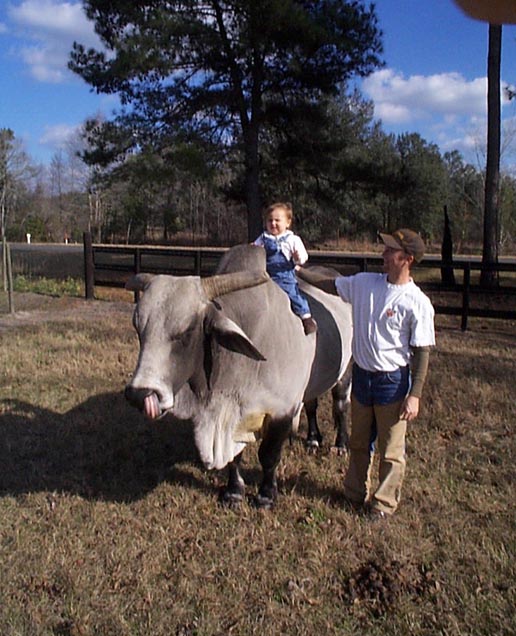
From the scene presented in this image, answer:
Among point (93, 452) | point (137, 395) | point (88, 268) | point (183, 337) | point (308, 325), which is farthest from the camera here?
point (88, 268)

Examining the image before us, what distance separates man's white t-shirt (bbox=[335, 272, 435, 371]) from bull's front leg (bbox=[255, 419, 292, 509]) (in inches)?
30.2

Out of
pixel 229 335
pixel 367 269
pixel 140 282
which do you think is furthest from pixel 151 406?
pixel 367 269

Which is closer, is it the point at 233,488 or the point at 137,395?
the point at 137,395

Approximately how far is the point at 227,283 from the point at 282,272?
41.9 inches

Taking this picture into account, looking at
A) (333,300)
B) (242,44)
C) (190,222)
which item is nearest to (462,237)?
(190,222)

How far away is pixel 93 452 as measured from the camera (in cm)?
575

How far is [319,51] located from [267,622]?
16.1 meters

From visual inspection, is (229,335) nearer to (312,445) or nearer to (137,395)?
(137,395)

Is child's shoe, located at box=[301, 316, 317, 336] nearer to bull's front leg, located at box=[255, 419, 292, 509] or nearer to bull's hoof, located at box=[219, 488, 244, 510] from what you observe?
bull's front leg, located at box=[255, 419, 292, 509]

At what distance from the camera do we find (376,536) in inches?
170

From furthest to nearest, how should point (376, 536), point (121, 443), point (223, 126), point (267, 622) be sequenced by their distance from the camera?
point (223, 126)
point (121, 443)
point (376, 536)
point (267, 622)

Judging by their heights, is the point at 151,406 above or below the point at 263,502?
above

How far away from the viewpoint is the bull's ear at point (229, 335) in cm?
392

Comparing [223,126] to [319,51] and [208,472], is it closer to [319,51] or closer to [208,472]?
[319,51]
